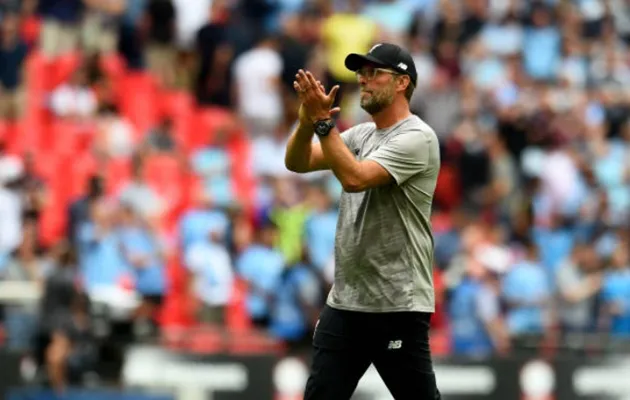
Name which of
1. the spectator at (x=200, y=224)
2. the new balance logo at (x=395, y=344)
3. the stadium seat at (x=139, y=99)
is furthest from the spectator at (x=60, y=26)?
the new balance logo at (x=395, y=344)

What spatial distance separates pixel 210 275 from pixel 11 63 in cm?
494

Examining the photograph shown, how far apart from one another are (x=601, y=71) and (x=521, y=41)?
122cm

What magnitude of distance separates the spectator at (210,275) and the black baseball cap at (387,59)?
7.11m

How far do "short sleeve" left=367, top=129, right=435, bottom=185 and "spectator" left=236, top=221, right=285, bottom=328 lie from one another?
268 inches

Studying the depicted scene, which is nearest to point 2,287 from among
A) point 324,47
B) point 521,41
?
point 324,47

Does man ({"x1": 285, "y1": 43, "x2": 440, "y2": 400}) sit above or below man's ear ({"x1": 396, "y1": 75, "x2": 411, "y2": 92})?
below

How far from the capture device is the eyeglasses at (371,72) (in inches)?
289

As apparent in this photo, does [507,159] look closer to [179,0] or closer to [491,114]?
[491,114]

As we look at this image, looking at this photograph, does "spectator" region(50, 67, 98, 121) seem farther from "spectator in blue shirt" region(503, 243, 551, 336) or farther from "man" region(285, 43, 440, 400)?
"man" region(285, 43, 440, 400)

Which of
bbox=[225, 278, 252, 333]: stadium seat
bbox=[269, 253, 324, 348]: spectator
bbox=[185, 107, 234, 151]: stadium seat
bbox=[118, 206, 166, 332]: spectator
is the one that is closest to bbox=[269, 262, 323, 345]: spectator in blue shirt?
bbox=[269, 253, 324, 348]: spectator

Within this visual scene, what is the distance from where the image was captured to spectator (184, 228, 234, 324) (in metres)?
14.2

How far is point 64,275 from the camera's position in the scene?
504 inches

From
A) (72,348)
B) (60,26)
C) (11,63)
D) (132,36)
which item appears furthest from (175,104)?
(72,348)

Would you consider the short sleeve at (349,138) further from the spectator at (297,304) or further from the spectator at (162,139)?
the spectator at (162,139)
